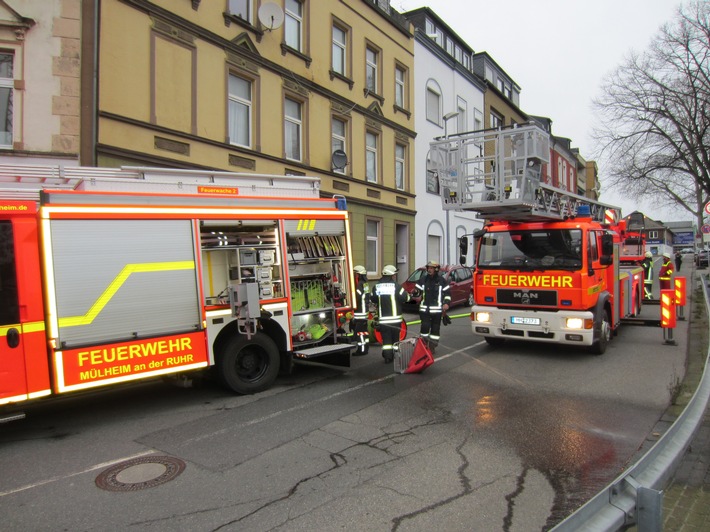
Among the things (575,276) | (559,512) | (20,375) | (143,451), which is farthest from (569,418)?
(20,375)

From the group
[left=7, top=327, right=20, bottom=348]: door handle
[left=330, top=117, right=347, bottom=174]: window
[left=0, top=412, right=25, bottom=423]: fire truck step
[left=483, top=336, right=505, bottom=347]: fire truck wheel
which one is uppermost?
[left=330, top=117, right=347, bottom=174]: window

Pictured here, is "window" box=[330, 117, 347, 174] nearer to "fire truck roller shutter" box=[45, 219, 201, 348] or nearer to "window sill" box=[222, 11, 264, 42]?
"window sill" box=[222, 11, 264, 42]

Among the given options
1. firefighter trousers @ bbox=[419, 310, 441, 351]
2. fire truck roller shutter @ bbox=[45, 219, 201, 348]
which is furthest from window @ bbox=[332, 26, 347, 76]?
fire truck roller shutter @ bbox=[45, 219, 201, 348]

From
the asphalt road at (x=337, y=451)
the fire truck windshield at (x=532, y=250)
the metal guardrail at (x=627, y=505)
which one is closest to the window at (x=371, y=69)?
the fire truck windshield at (x=532, y=250)

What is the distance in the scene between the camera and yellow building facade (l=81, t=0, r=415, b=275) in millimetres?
10492

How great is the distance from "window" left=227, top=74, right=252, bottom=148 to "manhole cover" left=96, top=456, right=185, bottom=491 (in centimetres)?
983

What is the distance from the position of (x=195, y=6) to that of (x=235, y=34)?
1.33 m

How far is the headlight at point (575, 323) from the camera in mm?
8367

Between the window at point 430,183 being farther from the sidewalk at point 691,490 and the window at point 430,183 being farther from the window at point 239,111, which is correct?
the sidewalk at point 691,490

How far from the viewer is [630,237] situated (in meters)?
15.3

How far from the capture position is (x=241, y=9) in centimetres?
1336

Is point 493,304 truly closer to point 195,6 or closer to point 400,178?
point 195,6

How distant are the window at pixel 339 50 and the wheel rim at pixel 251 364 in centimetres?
1259

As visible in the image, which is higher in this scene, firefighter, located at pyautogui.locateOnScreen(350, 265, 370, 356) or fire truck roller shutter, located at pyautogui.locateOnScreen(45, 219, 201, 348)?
fire truck roller shutter, located at pyautogui.locateOnScreen(45, 219, 201, 348)
